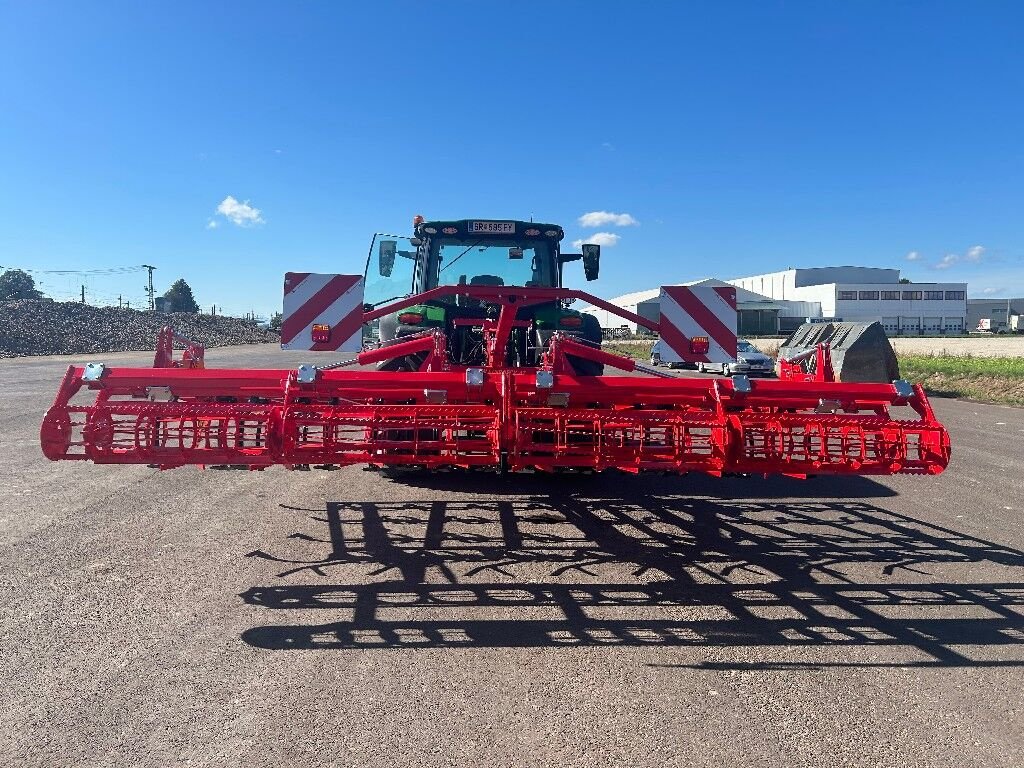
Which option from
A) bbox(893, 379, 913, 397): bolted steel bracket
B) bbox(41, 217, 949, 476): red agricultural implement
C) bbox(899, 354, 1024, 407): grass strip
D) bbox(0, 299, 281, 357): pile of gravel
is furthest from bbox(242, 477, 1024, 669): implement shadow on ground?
bbox(0, 299, 281, 357): pile of gravel

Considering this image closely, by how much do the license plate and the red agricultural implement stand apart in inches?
79.2

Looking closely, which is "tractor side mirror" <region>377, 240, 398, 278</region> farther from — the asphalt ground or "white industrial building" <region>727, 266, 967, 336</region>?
"white industrial building" <region>727, 266, 967, 336</region>

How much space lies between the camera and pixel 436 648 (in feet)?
11.0

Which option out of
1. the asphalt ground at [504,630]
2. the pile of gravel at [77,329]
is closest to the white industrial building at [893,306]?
the pile of gravel at [77,329]

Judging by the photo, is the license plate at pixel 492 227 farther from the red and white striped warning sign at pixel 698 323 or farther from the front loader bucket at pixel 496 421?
the front loader bucket at pixel 496 421

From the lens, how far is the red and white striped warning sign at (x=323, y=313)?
5.56 meters

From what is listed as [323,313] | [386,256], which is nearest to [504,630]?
[323,313]

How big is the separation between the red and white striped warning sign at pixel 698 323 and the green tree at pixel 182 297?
7149 centimetres

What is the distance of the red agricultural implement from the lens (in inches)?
158

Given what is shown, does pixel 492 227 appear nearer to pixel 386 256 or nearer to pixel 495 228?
pixel 495 228

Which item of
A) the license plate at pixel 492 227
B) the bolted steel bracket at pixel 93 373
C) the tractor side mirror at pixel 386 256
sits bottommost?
the bolted steel bracket at pixel 93 373

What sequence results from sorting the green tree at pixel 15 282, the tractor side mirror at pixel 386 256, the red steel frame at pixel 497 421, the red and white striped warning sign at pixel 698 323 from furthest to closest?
1. the green tree at pixel 15 282
2. the tractor side mirror at pixel 386 256
3. the red and white striped warning sign at pixel 698 323
4. the red steel frame at pixel 497 421

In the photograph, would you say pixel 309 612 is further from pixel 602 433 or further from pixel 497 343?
pixel 497 343

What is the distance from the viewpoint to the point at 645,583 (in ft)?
13.9
